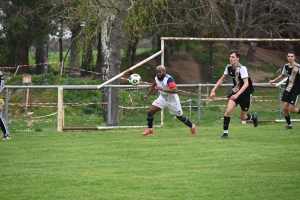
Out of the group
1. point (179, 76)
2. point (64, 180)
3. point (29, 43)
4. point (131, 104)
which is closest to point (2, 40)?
point (29, 43)

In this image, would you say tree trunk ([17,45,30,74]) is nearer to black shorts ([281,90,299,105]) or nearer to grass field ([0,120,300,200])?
grass field ([0,120,300,200])

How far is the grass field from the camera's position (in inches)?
366

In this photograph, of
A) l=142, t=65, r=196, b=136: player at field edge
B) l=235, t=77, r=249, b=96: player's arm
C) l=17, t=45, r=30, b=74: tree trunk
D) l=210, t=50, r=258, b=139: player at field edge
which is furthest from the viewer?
l=17, t=45, r=30, b=74: tree trunk

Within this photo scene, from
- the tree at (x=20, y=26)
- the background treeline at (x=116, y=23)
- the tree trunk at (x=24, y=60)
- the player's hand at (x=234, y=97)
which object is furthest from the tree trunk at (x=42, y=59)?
the player's hand at (x=234, y=97)

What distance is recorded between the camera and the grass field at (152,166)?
9.30 m

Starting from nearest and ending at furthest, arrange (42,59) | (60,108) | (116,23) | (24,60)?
(60,108), (116,23), (24,60), (42,59)

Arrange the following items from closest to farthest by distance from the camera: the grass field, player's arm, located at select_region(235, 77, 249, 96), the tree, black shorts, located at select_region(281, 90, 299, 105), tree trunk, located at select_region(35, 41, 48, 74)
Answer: the grass field → player's arm, located at select_region(235, 77, 249, 96) → black shorts, located at select_region(281, 90, 299, 105) → the tree → tree trunk, located at select_region(35, 41, 48, 74)

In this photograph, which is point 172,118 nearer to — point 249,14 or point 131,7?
point 131,7

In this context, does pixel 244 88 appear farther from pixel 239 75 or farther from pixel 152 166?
pixel 152 166

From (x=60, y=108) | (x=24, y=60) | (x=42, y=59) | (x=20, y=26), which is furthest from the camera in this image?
(x=42, y=59)

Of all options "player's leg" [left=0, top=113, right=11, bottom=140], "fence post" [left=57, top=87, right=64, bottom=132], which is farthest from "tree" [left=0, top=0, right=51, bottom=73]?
"player's leg" [left=0, top=113, right=11, bottom=140]

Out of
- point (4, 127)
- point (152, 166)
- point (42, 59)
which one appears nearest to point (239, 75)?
point (152, 166)

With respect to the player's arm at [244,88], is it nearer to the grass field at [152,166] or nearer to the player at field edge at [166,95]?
the grass field at [152,166]

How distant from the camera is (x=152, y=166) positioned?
38.4 ft
